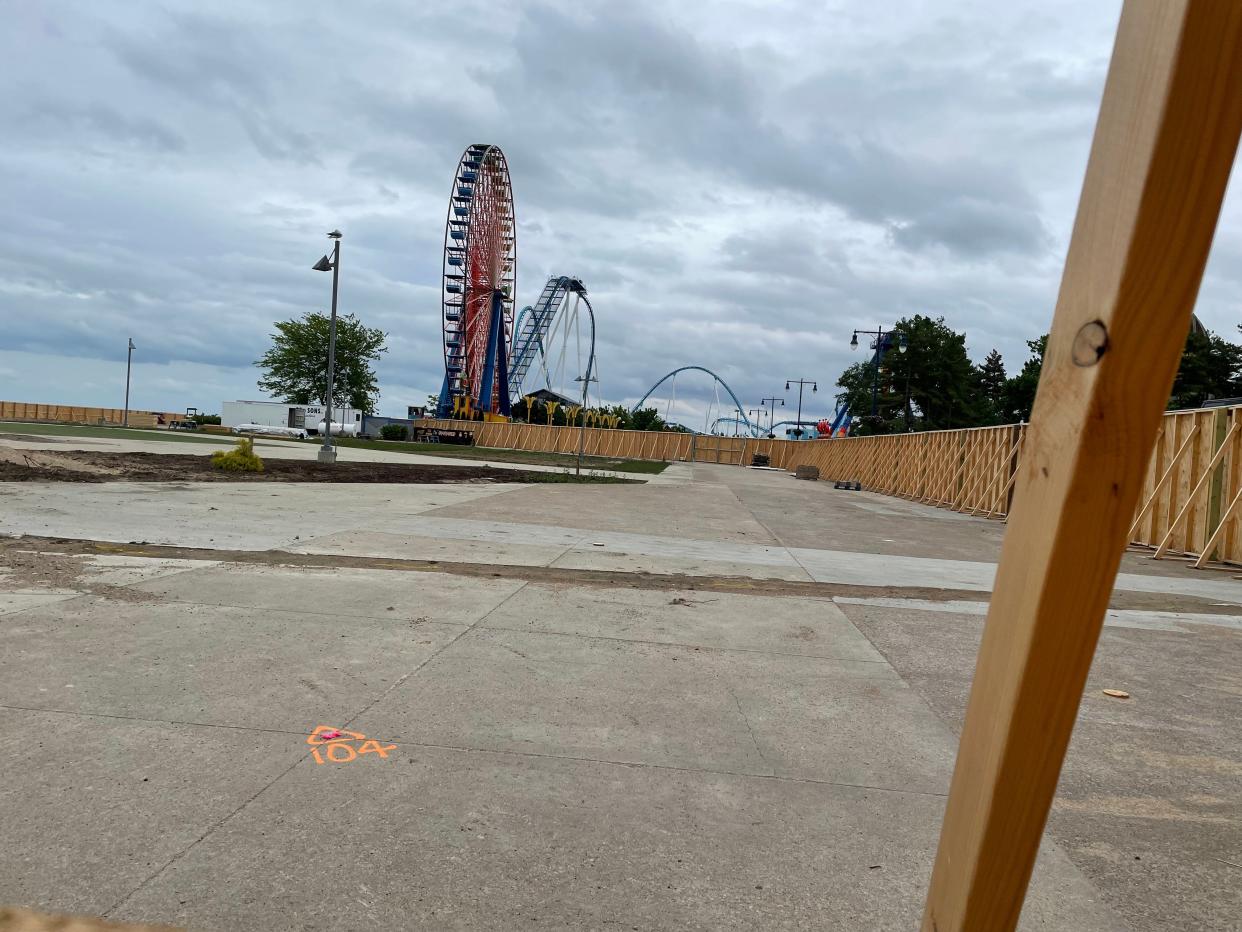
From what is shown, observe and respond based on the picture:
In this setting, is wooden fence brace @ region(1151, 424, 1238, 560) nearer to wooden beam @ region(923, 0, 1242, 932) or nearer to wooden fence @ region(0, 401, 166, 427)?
wooden beam @ region(923, 0, 1242, 932)

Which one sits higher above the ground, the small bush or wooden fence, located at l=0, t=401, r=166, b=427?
the small bush

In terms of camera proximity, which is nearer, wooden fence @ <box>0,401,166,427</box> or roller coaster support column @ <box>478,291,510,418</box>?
roller coaster support column @ <box>478,291,510,418</box>

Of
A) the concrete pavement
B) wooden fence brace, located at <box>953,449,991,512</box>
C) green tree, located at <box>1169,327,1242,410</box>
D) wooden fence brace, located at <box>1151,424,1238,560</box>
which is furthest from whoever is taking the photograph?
green tree, located at <box>1169,327,1242,410</box>

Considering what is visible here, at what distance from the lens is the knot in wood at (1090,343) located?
0.97 metres

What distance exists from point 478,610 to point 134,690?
2.31 metres

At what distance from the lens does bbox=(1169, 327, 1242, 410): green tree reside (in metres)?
39.5

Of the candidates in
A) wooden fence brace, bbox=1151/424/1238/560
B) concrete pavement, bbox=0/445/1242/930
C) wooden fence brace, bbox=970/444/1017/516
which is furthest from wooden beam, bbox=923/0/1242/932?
wooden fence brace, bbox=970/444/1017/516

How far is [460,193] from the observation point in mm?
56906

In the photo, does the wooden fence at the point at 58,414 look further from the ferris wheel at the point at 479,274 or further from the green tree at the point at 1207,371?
the green tree at the point at 1207,371

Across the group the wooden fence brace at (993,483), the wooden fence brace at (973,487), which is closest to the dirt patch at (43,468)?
the wooden fence brace at (993,483)

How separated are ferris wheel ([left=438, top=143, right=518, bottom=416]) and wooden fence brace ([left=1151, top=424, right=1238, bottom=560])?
51.3m

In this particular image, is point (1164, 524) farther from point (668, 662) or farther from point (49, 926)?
point (49, 926)

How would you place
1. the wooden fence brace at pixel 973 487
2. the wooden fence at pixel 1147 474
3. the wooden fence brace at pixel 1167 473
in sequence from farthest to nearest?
the wooden fence brace at pixel 973 487 → the wooden fence brace at pixel 1167 473 → the wooden fence at pixel 1147 474

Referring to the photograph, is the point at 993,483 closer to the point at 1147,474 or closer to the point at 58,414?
the point at 1147,474
